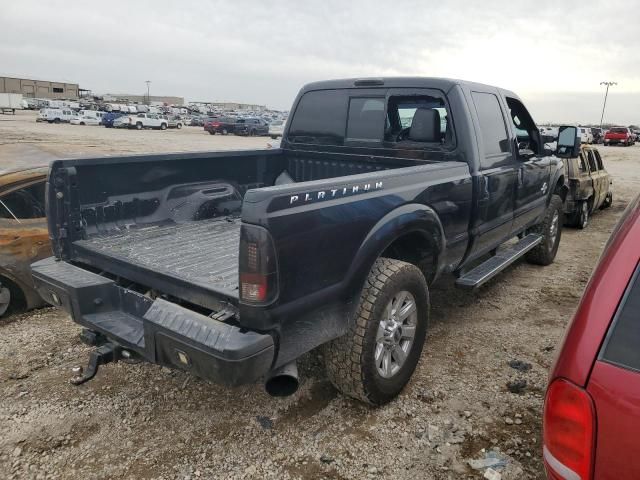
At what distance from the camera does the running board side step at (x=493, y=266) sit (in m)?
4.03

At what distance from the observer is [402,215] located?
3.08 m

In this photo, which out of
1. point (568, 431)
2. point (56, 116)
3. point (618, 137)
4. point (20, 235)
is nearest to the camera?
point (568, 431)

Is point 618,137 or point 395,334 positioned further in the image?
point 618,137

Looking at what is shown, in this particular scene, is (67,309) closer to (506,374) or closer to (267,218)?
(267,218)

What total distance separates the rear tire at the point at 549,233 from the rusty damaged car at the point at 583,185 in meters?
2.53

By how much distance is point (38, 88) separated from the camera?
115m

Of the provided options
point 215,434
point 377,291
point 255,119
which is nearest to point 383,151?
point 377,291

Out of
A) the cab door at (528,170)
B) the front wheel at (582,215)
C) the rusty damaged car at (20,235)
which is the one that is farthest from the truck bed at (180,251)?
the front wheel at (582,215)

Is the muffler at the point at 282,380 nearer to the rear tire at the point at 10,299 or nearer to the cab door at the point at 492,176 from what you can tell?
the cab door at the point at 492,176

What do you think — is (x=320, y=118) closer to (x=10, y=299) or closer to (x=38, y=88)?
(x=10, y=299)

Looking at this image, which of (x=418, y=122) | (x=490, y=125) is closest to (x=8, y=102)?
(x=418, y=122)

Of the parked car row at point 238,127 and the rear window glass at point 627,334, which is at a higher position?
the parked car row at point 238,127

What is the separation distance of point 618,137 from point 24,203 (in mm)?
47219

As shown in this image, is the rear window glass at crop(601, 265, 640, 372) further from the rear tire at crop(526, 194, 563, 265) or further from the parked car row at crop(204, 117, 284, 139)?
the parked car row at crop(204, 117, 284, 139)
